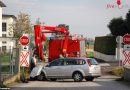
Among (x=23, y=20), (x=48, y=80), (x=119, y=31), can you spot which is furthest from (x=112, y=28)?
(x=48, y=80)

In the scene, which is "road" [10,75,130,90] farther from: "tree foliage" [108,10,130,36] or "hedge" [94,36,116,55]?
"tree foliage" [108,10,130,36]

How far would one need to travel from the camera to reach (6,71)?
1174 inches

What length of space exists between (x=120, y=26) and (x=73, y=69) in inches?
1993

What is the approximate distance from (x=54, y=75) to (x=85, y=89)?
10.00m

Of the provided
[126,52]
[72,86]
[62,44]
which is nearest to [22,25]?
[62,44]

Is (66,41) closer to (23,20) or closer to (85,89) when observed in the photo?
(85,89)

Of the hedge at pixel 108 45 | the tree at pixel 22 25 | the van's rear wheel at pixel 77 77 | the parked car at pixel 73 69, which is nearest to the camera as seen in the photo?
the parked car at pixel 73 69

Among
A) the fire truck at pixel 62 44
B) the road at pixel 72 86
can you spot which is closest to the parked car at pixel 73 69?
the road at pixel 72 86

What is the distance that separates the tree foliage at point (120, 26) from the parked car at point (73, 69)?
44792 millimetres

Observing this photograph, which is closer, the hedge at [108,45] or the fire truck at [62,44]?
the fire truck at [62,44]

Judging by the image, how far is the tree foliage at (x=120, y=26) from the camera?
258 ft

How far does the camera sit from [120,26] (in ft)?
270

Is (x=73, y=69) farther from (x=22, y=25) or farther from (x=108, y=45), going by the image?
(x=22, y=25)

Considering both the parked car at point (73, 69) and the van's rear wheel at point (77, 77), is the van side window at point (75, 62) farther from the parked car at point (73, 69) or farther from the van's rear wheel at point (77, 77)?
the van's rear wheel at point (77, 77)
